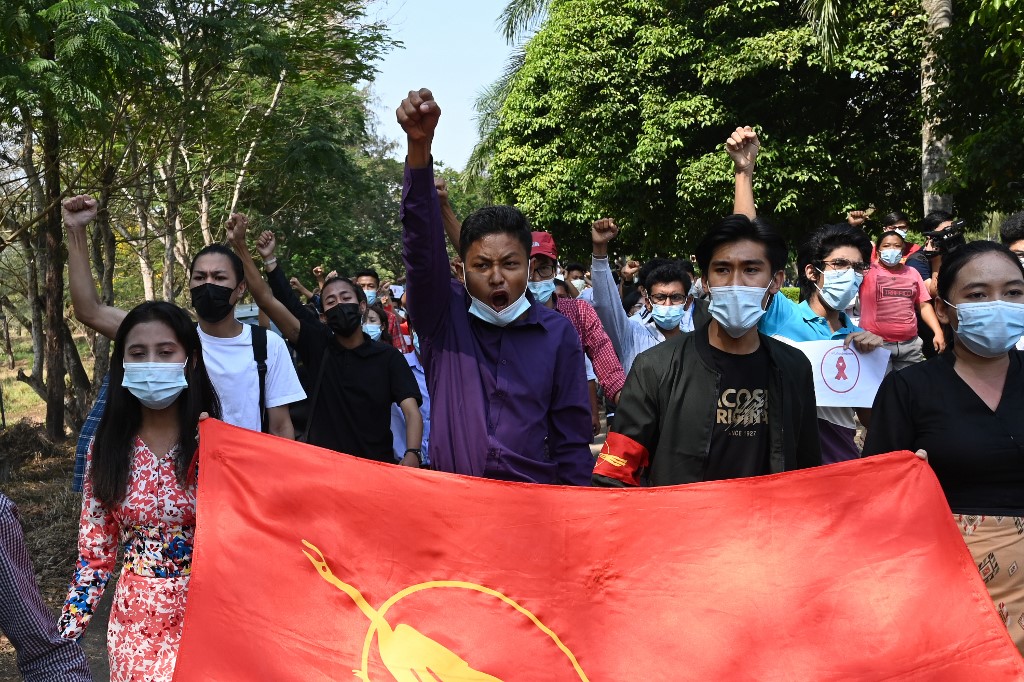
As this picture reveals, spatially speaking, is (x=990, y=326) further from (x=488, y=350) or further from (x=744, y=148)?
(x=488, y=350)

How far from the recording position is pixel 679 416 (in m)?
3.07

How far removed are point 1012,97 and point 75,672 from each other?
13.4 m

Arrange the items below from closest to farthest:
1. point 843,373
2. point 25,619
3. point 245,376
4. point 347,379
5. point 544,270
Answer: point 25,619 → point 245,376 → point 843,373 → point 347,379 → point 544,270

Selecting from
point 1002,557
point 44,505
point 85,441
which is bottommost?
point 44,505

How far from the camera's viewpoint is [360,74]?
16891 millimetres

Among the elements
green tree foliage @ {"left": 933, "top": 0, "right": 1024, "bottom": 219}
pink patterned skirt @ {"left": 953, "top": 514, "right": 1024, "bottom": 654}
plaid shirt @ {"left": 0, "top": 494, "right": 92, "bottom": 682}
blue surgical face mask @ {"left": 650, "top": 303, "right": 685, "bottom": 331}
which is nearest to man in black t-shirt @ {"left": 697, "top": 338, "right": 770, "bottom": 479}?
pink patterned skirt @ {"left": 953, "top": 514, "right": 1024, "bottom": 654}

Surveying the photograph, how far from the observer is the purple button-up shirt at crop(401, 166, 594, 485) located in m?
3.16

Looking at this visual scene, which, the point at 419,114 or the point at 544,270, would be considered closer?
the point at 419,114

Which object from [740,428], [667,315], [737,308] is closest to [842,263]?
[667,315]

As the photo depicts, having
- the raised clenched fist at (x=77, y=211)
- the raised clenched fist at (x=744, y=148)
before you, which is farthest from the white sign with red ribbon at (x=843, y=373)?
the raised clenched fist at (x=77, y=211)

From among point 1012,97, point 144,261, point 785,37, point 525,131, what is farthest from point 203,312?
point 525,131

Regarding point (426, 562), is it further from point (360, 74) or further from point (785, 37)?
point (785, 37)

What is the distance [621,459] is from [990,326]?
1216mm

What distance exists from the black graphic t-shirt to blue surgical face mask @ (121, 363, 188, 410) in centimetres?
166
